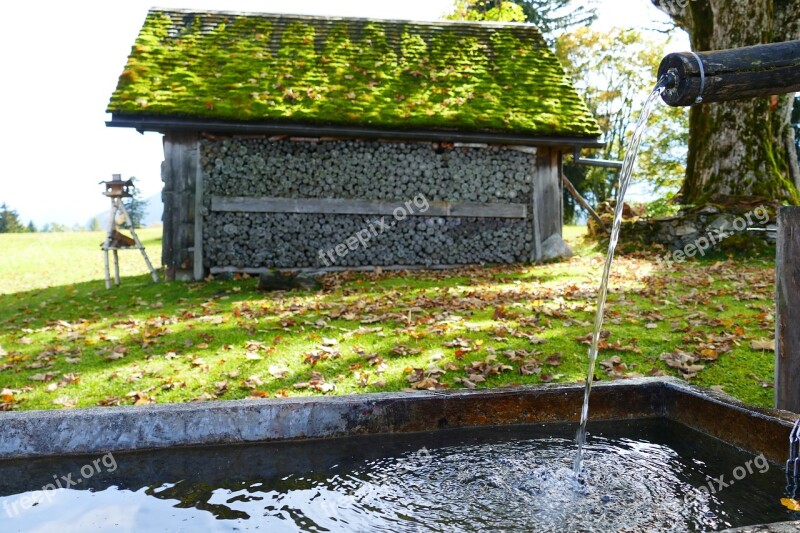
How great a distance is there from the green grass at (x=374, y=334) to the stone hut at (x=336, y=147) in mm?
1182

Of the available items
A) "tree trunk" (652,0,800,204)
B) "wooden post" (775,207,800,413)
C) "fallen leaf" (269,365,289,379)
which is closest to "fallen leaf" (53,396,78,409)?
"fallen leaf" (269,365,289,379)

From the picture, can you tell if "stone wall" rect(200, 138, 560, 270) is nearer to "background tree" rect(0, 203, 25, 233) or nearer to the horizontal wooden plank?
the horizontal wooden plank

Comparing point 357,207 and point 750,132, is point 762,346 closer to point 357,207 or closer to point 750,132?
point 357,207

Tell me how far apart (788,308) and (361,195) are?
9003 millimetres

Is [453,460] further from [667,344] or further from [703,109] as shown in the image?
[703,109]

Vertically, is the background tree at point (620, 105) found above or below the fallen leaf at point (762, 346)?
above

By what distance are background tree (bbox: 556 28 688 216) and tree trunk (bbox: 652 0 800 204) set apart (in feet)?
40.7

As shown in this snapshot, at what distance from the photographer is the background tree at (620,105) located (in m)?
25.0

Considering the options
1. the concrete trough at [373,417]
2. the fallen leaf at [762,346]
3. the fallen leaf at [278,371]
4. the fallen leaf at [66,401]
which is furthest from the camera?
the fallen leaf at [762,346]

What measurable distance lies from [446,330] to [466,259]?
580 centimetres

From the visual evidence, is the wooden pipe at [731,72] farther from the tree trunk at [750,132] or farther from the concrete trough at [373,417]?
the tree trunk at [750,132]

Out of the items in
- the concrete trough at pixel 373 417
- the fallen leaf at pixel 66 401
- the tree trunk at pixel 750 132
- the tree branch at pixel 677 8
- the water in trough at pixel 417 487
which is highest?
the tree branch at pixel 677 8

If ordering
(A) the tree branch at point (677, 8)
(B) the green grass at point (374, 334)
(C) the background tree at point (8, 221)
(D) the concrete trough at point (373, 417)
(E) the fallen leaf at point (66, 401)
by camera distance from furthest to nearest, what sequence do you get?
1. (C) the background tree at point (8, 221)
2. (A) the tree branch at point (677, 8)
3. (B) the green grass at point (374, 334)
4. (E) the fallen leaf at point (66, 401)
5. (D) the concrete trough at point (373, 417)

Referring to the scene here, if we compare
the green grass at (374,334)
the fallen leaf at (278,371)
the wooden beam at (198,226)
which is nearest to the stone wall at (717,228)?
the green grass at (374,334)
